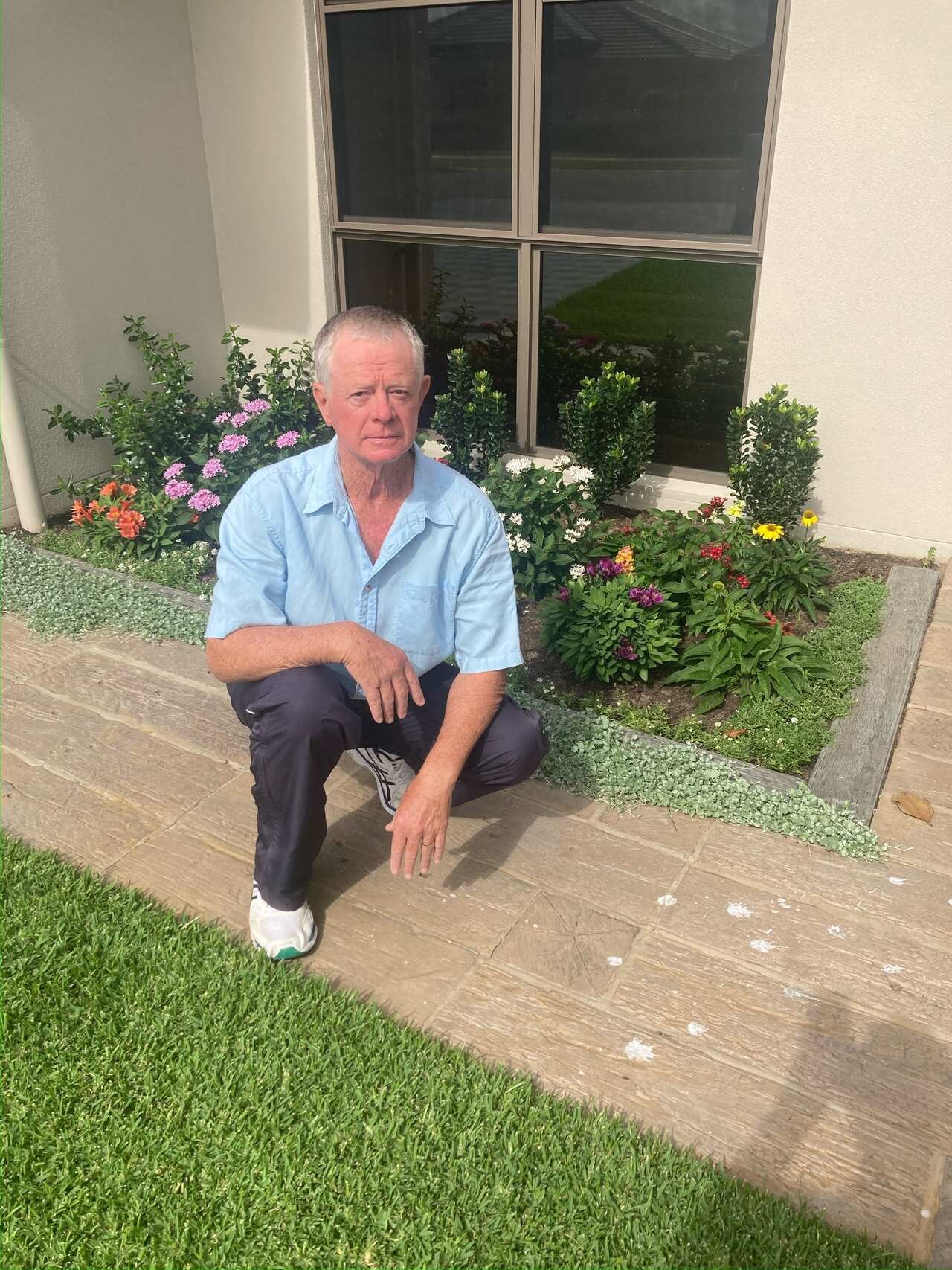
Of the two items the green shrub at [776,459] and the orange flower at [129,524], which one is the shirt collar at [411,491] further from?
the orange flower at [129,524]

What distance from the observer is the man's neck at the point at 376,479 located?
2375 millimetres

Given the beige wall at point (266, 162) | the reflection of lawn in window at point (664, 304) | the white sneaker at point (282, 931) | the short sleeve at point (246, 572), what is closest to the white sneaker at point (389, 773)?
the white sneaker at point (282, 931)

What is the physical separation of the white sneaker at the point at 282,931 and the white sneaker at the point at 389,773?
483 millimetres

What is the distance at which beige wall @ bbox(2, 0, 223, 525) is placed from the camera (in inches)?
181

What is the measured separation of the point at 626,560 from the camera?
3896mm

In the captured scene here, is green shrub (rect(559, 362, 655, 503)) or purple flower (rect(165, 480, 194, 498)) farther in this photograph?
purple flower (rect(165, 480, 194, 498))

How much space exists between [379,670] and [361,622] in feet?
0.92

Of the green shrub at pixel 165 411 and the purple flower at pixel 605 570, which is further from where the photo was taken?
the green shrub at pixel 165 411

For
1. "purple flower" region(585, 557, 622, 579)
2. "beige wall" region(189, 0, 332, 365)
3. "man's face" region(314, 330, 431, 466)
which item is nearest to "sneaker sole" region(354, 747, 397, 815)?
"man's face" region(314, 330, 431, 466)

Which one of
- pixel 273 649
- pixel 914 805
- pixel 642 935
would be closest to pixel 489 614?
pixel 273 649

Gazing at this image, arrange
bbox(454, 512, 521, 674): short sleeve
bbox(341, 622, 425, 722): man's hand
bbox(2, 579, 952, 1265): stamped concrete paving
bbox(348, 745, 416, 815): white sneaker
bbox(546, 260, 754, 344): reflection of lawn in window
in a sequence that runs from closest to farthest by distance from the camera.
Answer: bbox(2, 579, 952, 1265): stamped concrete paving, bbox(341, 622, 425, 722): man's hand, bbox(454, 512, 521, 674): short sleeve, bbox(348, 745, 416, 815): white sneaker, bbox(546, 260, 754, 344): reflection of lawn in window

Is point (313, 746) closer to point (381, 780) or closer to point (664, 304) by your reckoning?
point (381, 780)

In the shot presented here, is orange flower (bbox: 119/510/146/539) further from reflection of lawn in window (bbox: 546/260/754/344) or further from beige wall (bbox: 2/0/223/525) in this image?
reflection of lawn in window (bbox: 546/260/754/344)

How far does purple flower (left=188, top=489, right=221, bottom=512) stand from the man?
91.4 inches
